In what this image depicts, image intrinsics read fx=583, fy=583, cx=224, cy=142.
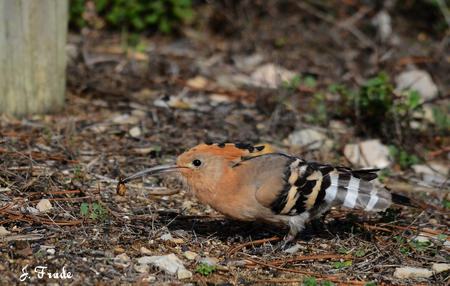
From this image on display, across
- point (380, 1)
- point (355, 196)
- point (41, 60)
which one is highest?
point (380, 1)

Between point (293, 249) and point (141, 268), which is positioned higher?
point (141, 268)

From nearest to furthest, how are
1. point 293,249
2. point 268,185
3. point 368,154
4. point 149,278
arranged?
point 149,278
point 268,185
point 293,249
point 368,154

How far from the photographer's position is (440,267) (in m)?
3.67

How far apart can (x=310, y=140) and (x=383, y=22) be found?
9.53ft

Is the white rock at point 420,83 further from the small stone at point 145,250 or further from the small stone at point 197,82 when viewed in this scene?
the small stone at point 145,250

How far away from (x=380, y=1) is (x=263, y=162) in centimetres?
468

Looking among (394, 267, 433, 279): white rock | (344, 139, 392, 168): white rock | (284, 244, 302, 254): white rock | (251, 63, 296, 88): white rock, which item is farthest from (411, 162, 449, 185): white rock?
(251, 63, 296, 88): white rock

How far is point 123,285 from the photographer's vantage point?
3.16 m

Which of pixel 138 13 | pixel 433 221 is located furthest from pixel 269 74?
pixel 433 221

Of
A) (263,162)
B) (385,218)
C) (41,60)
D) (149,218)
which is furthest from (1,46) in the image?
(385,218)

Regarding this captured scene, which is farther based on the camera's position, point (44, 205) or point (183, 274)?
point (44, 205)

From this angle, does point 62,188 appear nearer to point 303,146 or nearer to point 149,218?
point 149,218

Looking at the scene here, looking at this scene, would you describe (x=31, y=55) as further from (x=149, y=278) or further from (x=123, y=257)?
(x=149, y=278)

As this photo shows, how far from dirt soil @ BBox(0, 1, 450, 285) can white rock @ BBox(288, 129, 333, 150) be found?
56 millimetres
